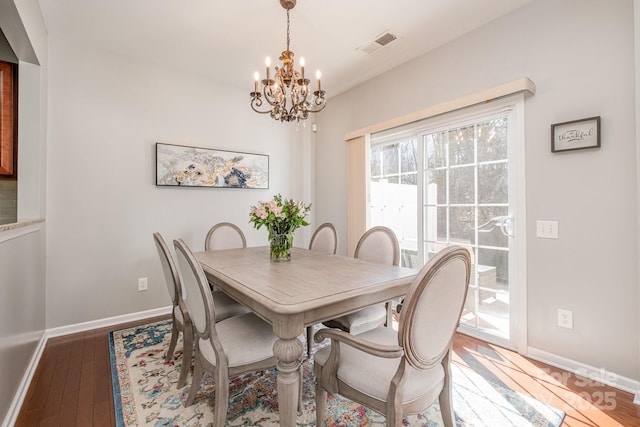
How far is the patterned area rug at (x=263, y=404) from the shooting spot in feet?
5.14

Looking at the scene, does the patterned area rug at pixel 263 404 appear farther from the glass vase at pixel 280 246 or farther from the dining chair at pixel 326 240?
the dining chair at pixel 326 240

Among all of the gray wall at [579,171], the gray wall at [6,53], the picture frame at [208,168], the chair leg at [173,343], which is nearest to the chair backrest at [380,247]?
the gray wall at [579,171]

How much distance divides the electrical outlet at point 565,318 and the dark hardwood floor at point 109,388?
1.02 feet

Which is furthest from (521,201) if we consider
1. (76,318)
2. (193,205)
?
(76,318)

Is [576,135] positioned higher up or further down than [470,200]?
higher up

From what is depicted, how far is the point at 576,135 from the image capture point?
78.1 inches

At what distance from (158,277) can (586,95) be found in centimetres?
395

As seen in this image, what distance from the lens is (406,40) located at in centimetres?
271

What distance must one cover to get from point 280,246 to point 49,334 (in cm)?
229

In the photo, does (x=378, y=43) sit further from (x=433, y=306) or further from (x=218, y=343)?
(x=218, y=343)

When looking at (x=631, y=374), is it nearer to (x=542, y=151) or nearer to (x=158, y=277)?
(x=542, y=151)

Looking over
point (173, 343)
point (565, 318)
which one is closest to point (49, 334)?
point (173, 343)

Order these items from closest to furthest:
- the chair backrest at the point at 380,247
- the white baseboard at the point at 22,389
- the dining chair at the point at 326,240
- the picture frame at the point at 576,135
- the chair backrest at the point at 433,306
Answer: the chair backrest at the point at 433,306
the white baseboard at the point at 22,389
the picture frame at the point at 576,135
the chair backrest at the point at 380,247
the dining chair at the point at 326,240

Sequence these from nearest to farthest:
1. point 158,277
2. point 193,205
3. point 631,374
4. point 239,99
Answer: point 631,374, point 158,277, point 193,205, point 239,99
